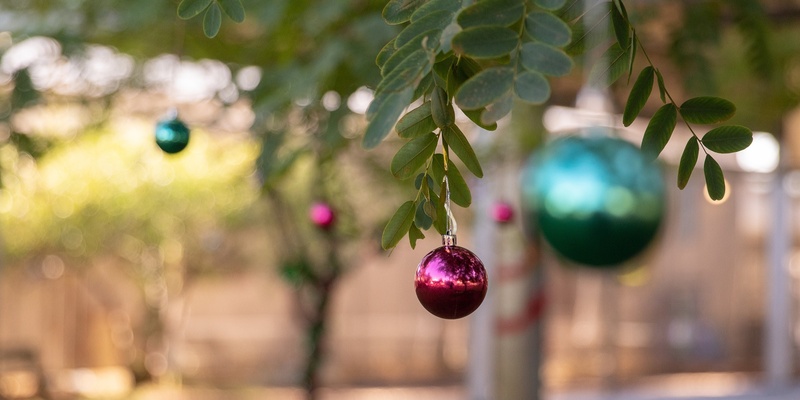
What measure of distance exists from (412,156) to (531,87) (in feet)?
0.72

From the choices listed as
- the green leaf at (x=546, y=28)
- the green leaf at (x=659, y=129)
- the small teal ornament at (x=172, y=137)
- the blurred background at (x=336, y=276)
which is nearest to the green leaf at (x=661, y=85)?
the green leaf at (x=659, y=129)

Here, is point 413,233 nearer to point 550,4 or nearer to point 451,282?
point 451,282

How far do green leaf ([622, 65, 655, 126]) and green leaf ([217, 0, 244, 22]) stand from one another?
1.51 feet

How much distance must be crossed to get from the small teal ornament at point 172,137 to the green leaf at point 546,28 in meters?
1.37

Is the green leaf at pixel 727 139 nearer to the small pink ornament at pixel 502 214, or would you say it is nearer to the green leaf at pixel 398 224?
the green leaf at pixel 398 224

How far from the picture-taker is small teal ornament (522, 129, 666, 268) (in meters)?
1.90

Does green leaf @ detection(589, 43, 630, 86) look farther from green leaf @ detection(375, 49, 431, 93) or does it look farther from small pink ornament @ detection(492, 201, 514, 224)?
small pink ornament @ detection(492, 201, 514, 224)

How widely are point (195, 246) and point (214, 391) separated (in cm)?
134

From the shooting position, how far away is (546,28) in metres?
0.89

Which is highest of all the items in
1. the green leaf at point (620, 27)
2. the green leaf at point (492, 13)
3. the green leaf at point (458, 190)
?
the green leaf at point (620, 27)

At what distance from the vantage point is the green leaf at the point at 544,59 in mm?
871

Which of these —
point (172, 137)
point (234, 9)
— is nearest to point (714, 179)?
point (234, 9)

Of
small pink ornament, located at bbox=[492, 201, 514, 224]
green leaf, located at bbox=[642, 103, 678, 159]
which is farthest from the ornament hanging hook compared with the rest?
small pink ornament, located at bbox=[492, 201, 514, 224]

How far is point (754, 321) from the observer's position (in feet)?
31.4
